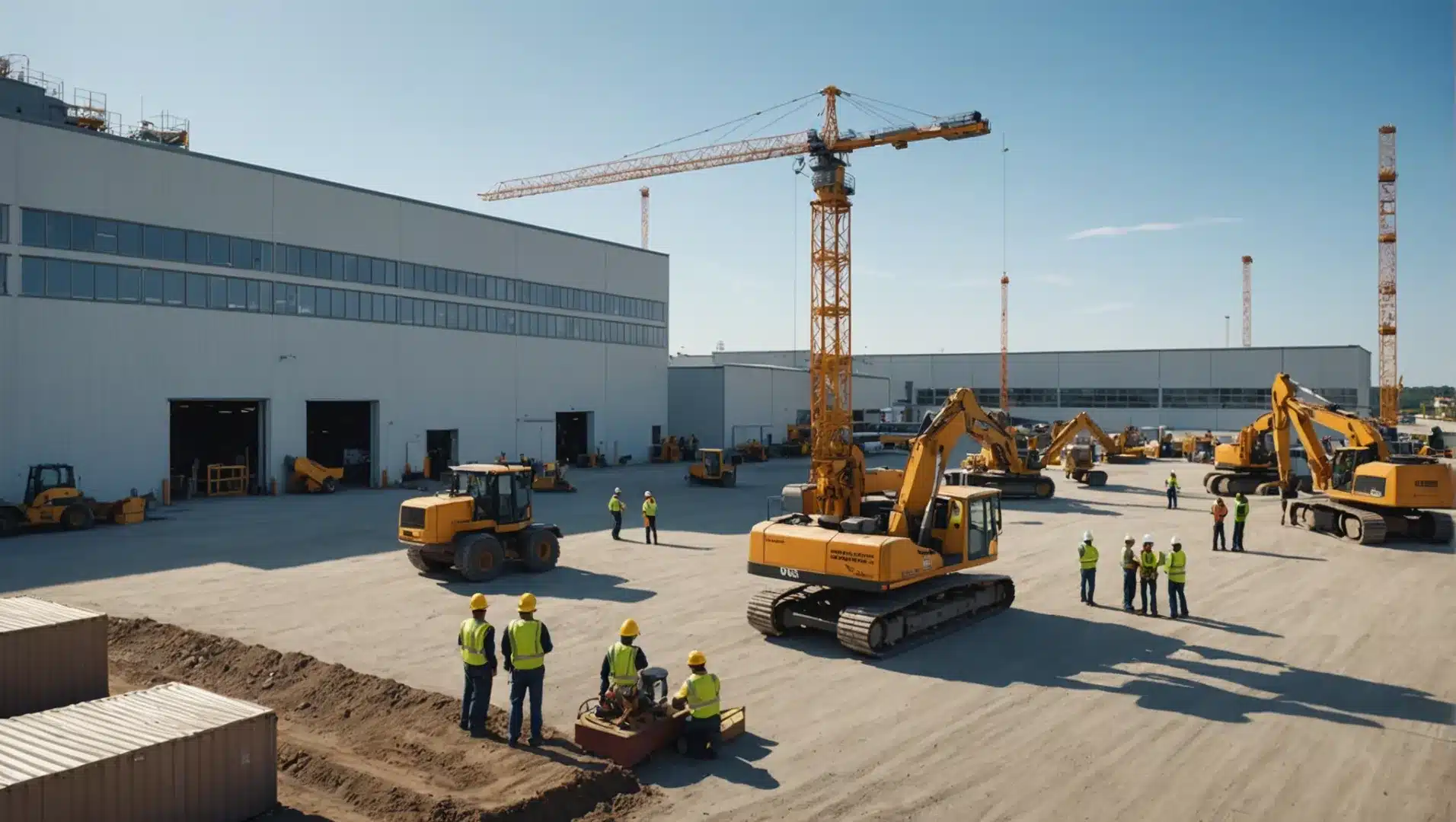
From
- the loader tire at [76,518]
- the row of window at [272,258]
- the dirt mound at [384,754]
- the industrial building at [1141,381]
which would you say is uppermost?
the row of window at [272,258]

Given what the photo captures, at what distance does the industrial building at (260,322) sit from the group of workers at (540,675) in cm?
2749

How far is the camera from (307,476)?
3756 centimetres

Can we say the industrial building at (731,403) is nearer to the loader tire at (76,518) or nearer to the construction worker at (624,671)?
the loader tire at (76,518)

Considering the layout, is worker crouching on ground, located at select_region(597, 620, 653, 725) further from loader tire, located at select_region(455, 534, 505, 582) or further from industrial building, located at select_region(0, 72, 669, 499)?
industrial building, located at select_region(0, 72, 669, 499)

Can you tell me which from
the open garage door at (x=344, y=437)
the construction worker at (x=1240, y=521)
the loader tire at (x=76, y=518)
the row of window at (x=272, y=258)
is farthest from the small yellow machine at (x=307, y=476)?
the construction worker at (x=1240, y=521)

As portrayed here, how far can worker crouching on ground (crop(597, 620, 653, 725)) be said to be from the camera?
1071 centimetres

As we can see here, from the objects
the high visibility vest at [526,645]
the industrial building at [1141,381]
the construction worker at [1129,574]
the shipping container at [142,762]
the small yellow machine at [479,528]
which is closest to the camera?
the shipping container at [142,762]

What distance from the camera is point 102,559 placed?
23.0 m

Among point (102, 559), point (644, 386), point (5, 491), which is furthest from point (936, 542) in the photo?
point (644, 386)

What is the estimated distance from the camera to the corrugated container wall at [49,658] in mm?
10992

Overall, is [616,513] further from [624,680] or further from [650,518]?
[624,680]

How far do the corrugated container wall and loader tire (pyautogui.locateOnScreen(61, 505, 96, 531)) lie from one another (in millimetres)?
19109

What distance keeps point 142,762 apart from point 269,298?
33.0 metres

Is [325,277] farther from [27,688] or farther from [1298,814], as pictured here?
[1298,814]
